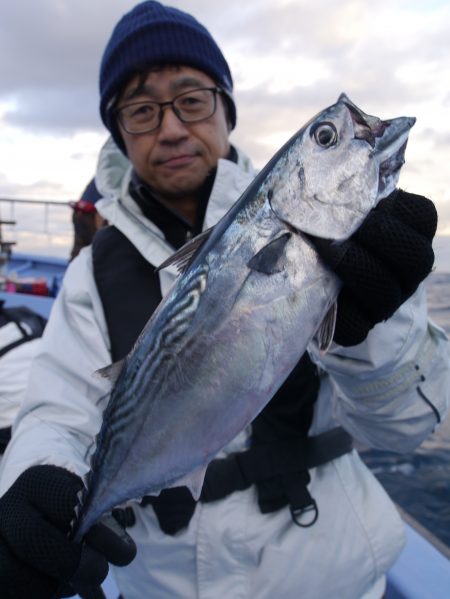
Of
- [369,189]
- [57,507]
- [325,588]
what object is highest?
[369,189]

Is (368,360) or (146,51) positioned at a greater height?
(146,51)

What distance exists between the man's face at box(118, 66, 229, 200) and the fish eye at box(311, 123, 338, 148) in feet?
3.27

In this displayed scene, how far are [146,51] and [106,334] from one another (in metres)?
1.33

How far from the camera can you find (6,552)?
1624mm

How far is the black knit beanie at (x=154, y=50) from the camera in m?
2.34

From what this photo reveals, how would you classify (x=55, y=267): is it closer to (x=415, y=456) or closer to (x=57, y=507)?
(x=415, y=456)

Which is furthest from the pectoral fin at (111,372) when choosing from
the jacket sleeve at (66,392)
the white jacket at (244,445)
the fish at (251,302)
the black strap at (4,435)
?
the black strap at (4,435)

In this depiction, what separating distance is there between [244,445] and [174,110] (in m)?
1.54

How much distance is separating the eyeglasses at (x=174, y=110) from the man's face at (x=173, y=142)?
22 mm

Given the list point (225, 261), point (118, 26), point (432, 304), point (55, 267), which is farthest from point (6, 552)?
point (55, 267)

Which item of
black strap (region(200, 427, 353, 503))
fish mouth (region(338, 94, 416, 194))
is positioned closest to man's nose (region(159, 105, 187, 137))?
fish mouth (region(338, 94, 416, 194))

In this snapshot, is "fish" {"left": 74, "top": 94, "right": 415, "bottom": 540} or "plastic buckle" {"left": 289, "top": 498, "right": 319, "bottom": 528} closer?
"fish" {"left": 74, "top": 94, "right": 415, "bottom": 540}

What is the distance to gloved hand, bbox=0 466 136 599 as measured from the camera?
1595 mm

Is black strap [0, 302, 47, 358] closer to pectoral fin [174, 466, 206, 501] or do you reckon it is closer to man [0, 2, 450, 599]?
man [0, 2, 450, 599]
